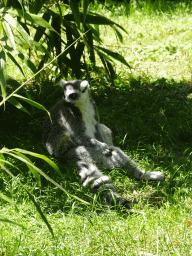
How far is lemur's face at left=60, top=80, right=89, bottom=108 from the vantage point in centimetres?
341

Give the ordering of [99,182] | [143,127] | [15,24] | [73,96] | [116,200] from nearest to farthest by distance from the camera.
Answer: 1. [15,24]
2. [116,200]
3. [99,182]
4. [73,96]
5. [143,127]

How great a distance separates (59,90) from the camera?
515 cm

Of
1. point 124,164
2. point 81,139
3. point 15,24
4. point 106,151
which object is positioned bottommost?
point 124,164

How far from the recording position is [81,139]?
3.49m

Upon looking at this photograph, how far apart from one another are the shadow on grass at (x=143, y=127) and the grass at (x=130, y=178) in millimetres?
11

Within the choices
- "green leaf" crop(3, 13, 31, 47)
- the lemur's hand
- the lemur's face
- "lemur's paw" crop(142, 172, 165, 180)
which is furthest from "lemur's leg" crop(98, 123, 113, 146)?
"green leaf" crop(3, 13, 31, 47)

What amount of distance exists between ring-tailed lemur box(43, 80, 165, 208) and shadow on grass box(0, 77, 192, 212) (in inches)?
7.2

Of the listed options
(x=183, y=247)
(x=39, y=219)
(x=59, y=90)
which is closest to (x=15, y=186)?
(x=39, y=219)

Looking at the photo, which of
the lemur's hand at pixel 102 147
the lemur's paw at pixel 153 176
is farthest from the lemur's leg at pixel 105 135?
the lemur's paw at pixel 153 176

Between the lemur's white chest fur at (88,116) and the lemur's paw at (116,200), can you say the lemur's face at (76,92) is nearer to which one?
the lemur's white chest fur at (88,116)

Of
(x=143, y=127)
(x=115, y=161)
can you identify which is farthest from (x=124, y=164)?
(x=143, y=127)

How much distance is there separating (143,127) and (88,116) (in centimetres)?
115

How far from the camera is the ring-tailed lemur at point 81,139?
341 cm

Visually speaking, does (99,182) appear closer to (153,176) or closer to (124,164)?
(124,164)
